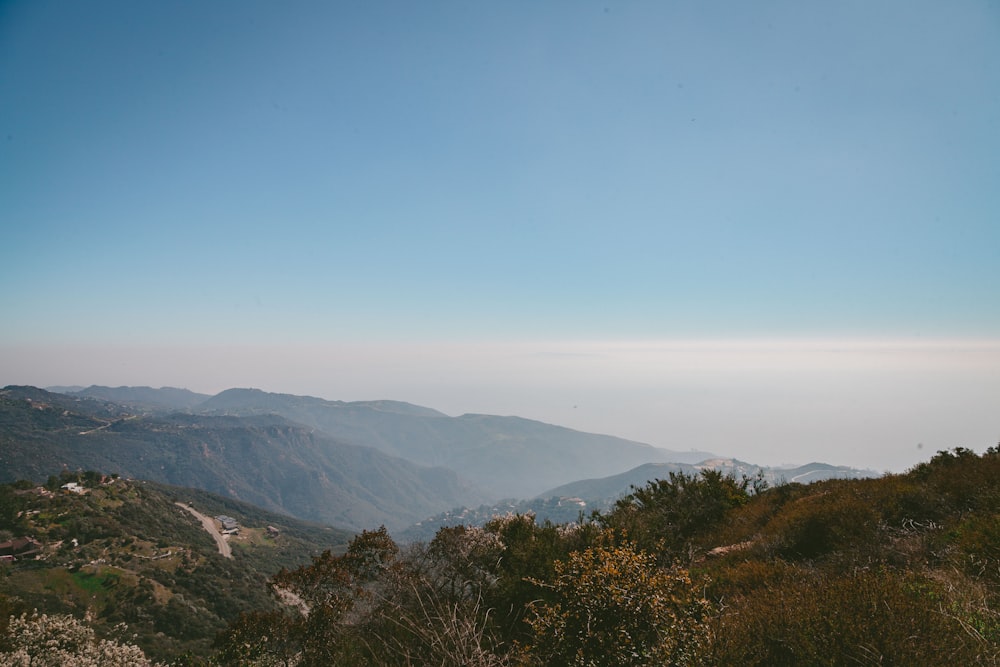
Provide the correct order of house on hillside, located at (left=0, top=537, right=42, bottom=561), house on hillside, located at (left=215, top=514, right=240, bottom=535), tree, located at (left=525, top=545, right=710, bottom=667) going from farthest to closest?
house on hillside, located at (left=215, top=514, right=240, bottom=535) → house on hillside, located at (left=0, top=537, right=42, bottom=561) → tree, located at (left=525, top=545, right=710, bottom=667)

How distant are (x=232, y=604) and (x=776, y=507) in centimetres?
9619

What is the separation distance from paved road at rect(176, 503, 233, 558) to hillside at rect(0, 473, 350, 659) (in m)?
2.92

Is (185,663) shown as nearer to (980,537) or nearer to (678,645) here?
(678,645)

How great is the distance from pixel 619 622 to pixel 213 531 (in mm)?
173243

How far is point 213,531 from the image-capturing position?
137875mm

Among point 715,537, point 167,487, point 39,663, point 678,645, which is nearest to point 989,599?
point 678,645

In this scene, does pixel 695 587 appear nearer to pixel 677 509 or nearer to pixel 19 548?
pixel 677 509

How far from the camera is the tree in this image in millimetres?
5697

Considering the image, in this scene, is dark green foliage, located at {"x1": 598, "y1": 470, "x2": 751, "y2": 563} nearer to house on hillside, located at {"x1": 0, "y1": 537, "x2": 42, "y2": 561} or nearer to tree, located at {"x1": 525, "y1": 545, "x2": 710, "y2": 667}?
tree, located at {"x1": 525, "y1": 545, "x2": 710, "y2": 667}

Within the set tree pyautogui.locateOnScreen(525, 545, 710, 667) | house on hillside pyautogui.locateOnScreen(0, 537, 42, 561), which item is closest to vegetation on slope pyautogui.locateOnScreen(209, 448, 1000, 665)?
tree pyautogui.locateOnScreen(525, 545, 710, 667)

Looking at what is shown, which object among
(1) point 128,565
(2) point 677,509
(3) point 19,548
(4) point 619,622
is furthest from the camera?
(1) point 128,565

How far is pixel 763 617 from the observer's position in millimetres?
5547

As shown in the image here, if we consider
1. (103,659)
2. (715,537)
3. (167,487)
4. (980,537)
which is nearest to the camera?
(980,537)

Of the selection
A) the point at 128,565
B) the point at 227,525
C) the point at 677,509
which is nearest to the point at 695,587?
the point at 677,509
